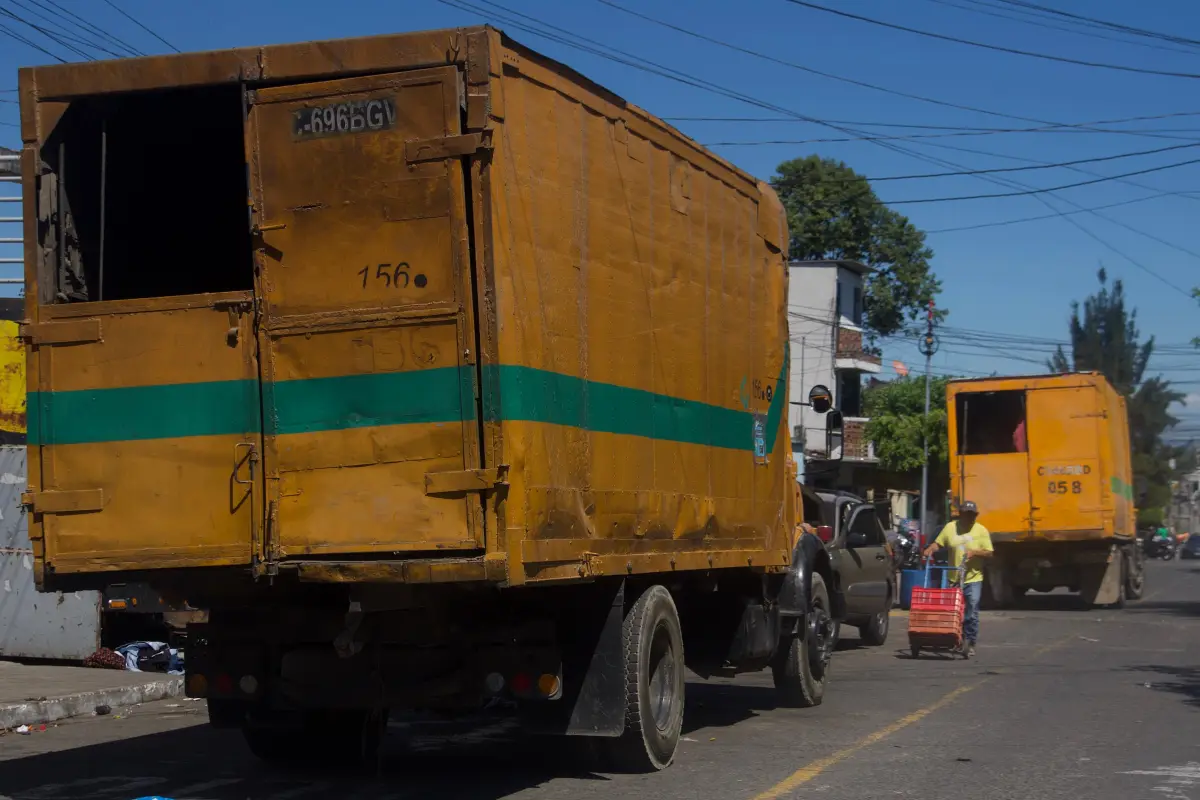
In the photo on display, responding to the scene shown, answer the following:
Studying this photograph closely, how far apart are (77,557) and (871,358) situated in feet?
166

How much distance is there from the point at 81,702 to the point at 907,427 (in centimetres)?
4196

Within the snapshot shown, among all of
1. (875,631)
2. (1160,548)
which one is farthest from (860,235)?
(875,631)

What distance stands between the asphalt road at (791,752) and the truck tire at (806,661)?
171 millimetres

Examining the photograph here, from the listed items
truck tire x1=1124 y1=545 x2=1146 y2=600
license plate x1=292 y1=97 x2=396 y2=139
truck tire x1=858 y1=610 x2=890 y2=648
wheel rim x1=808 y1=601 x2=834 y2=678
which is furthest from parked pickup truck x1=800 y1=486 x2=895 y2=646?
truck tire x1=1124 y1=545 x2=1146 y2=600

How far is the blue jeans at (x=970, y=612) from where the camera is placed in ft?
55.6

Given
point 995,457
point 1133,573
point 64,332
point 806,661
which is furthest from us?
point 1133,573

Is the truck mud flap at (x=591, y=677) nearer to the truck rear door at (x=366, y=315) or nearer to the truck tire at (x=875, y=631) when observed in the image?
the truck rear door at (x=366, y=315)

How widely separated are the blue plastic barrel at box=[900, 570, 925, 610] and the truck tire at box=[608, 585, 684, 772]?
36.3ft

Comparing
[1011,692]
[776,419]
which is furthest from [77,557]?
[1011,692]

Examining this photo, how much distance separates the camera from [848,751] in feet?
31.1

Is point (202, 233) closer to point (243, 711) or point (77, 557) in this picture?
point (77, 557)

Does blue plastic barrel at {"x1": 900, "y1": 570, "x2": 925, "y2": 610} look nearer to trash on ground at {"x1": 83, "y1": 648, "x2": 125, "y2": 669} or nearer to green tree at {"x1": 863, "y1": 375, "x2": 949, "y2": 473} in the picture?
trash on ground at {"x1": 83, "y1": 648, "x2": 125, "y2": 669}

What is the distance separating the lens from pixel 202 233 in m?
8.57

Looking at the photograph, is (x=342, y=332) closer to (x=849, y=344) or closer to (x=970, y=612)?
(x=970, y=612)
